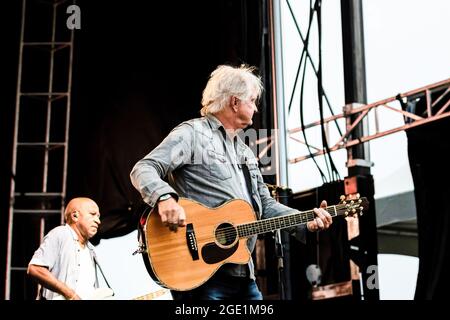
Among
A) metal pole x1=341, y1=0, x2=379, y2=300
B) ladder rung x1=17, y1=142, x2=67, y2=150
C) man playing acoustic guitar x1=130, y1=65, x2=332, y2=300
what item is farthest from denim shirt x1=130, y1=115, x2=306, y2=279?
ladder rung x1=17, y1=142, x2=67, y2=150

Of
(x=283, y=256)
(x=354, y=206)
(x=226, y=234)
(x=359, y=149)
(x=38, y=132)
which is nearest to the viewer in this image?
(x=226, y=234)

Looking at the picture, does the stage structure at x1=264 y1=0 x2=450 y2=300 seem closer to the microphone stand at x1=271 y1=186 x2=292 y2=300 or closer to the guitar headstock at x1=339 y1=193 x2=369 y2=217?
the microphone stand at x1=271 y1=186 x2=292 y2=300

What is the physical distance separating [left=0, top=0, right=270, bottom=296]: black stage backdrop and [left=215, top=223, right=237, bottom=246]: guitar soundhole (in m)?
4.54

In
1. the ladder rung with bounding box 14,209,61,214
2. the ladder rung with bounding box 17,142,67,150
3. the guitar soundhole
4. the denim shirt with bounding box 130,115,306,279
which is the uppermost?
the ladder rung with bounding box 17,142,67,150

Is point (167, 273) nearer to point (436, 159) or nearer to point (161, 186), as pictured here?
point (161, 186)

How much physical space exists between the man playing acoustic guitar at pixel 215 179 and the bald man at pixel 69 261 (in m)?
1.65

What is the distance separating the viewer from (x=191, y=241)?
3.24 m

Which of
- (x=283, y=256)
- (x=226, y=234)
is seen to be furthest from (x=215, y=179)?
(x=283, y=256)

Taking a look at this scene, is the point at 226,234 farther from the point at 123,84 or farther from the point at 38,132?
the point at 38,132

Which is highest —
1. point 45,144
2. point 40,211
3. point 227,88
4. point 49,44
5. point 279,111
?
point 49,44

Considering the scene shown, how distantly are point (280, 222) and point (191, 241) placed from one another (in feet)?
1.49

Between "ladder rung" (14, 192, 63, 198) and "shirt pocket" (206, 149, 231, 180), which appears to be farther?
"ladder rung" (14, 192, 63, 198)

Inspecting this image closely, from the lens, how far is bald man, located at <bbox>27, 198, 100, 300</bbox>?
4699mm

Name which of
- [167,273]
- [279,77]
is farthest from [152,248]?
[279,77]
